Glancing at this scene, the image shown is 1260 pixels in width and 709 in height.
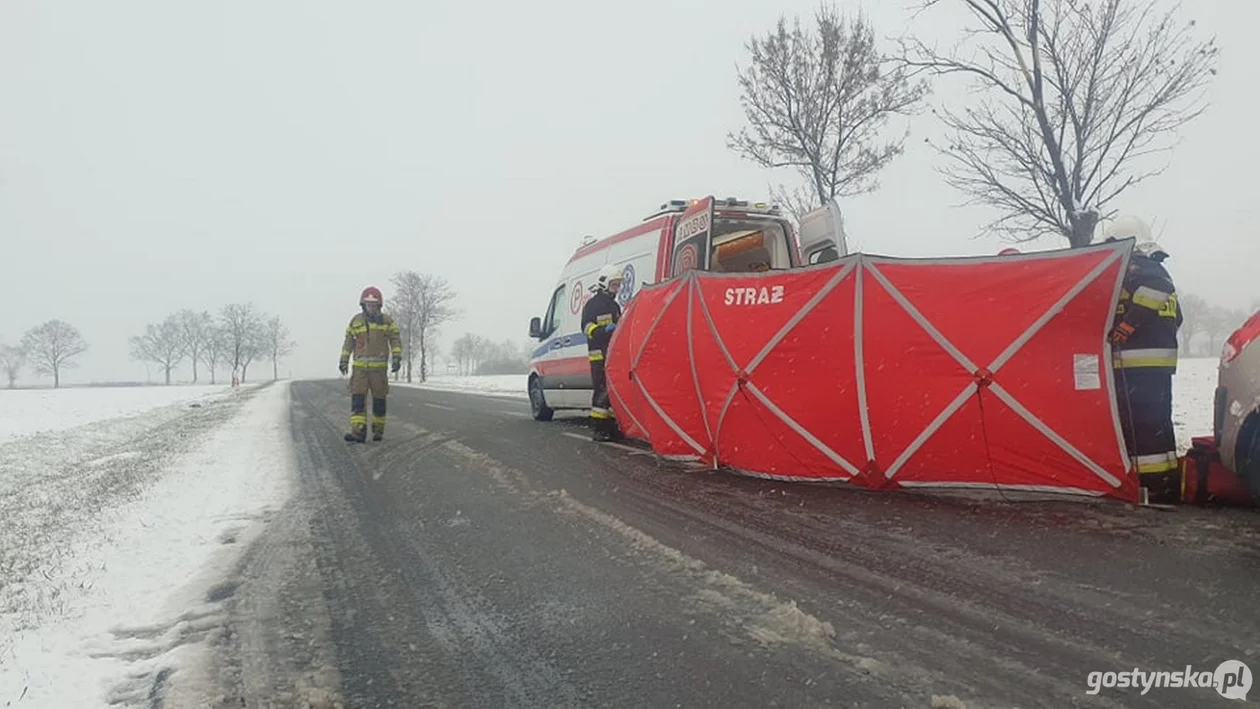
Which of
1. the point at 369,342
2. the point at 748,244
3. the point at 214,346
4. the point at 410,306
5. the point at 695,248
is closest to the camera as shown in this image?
the point at 695,248

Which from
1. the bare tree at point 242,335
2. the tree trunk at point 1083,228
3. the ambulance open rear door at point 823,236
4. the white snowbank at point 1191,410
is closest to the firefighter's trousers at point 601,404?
the ambulance open rear door at point 823,236

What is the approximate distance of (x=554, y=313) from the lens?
11.6m

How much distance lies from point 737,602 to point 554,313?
8.98 meters

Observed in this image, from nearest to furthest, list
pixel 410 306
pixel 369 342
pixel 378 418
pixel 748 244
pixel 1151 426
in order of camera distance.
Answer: pixel 1151 426 → pixel 748 244 → pixel 369 342 → pixel 378 418 → pixel 410 306

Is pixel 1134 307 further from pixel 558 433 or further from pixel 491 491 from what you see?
pixel 558 433

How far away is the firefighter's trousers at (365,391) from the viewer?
357 inches

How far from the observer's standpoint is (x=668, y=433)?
6.72 meters

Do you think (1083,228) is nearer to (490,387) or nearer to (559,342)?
(559,342)

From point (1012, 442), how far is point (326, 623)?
4.11 meters

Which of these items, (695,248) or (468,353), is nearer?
(695,248)

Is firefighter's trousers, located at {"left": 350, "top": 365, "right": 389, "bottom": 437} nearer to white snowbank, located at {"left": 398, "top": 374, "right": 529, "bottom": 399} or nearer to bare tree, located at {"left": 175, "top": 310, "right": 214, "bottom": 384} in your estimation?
white snowbank, located at {"left": 398, "top": 374, "right": 529, "bottom": 399}

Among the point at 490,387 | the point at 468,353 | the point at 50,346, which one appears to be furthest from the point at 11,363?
the point at 490,387

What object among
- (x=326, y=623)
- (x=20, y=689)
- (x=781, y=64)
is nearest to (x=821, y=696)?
(x=326, y=623)

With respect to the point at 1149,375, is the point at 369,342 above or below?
above
